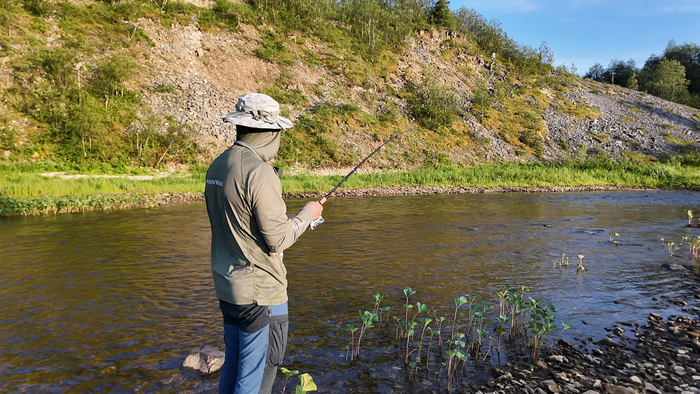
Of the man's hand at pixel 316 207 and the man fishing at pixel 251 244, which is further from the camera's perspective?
the man's hand at pixel 316 207

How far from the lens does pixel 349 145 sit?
46.4 metres

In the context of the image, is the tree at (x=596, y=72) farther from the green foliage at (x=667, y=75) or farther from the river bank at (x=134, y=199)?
the river bank at (x=134, y=199)

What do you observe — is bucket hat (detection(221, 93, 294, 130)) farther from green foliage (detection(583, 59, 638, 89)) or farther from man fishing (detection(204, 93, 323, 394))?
green foliage (detection(583, 59, 638, 89))

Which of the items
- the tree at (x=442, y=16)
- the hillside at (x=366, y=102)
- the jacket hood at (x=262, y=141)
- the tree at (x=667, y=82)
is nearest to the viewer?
the jacket hood at (x=262, y=141)

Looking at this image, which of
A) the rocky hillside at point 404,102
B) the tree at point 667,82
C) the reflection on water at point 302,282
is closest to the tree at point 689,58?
the tree at point 667,82

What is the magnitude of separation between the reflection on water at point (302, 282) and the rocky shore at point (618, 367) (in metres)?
0.63

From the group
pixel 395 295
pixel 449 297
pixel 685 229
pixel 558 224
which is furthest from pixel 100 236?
pixel 685 229

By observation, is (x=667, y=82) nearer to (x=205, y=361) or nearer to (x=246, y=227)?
(x=205, y=361)

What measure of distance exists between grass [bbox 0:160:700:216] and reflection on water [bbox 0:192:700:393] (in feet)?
7.34

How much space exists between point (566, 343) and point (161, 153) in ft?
115

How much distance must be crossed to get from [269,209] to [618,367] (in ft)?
18.2

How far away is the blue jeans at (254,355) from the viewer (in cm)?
365

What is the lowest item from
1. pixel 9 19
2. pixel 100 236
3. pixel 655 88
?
pixel 100 236

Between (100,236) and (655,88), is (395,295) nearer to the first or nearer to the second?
(100,236)
